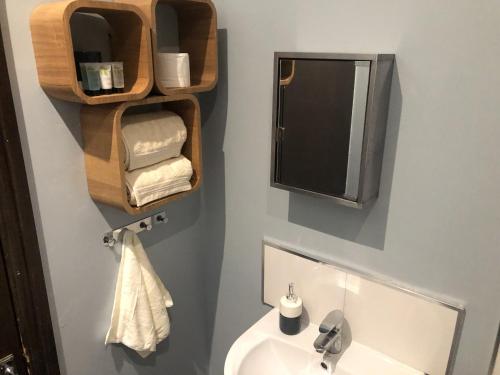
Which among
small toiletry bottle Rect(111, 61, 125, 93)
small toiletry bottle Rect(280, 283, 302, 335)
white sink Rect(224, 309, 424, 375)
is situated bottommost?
white sink Rect(224, 309, 424, 375)

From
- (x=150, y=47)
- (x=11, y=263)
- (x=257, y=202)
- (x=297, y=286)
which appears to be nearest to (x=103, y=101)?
(x=150, y=47)

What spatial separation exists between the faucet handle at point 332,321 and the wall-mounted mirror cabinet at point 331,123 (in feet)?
1.20

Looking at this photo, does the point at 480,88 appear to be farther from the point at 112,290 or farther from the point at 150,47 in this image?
the point at 112,290

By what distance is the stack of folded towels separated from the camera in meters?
1.05

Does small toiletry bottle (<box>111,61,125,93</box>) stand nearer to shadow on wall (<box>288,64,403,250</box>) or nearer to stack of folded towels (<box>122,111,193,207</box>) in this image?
stack of folded towels (<box>122,111,193,207</box>)

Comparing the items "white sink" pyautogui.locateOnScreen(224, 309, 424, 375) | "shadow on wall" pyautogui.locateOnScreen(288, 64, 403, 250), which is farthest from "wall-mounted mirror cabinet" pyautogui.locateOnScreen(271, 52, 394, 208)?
"white sink" pyautogui.locateOnScreen(224, 309, 424, 375)

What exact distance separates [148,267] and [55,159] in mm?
428

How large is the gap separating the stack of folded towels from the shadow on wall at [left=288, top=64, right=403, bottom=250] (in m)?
0.35

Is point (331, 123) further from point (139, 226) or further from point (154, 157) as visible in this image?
point (139, 226)

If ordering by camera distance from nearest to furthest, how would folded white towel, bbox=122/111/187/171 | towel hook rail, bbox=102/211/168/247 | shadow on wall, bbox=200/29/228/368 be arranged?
folded white towel, bbox=122/111/187/171 → towel hook rail, bbox=102/211/168/247 → shadow on wall, bbox=200/29/228/368

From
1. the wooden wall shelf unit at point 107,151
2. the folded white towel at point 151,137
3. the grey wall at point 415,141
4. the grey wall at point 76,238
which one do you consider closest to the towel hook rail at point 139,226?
the grey wall at point 76,238

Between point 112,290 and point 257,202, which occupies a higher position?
point 257,202

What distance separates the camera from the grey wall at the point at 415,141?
2.80 ft

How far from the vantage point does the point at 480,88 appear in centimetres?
84
